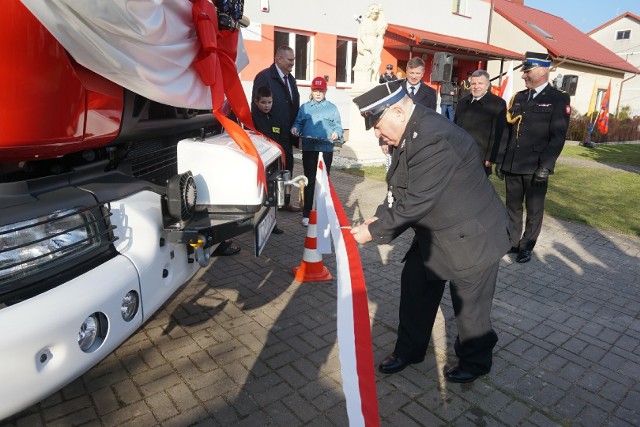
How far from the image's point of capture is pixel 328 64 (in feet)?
45.3

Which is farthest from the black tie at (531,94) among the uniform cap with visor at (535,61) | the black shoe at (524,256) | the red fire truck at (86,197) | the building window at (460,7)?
the building window at (460,7)

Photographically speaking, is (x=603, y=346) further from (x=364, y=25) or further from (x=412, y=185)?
(x=364, y=25)

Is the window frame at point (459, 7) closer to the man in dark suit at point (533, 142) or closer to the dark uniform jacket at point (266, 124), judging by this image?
the man in dark suit at point (533, 142)

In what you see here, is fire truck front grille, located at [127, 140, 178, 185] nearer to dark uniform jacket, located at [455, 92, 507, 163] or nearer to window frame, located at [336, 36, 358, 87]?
dark uniform jacket, located at [455, 92, 507, 163]

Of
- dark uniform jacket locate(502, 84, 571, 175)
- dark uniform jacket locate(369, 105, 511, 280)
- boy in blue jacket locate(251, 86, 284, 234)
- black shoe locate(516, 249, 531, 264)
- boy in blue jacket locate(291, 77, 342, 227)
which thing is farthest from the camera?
boy in blue jacket locate(291, 77, 342, 227)

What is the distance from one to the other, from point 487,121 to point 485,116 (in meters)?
0.07

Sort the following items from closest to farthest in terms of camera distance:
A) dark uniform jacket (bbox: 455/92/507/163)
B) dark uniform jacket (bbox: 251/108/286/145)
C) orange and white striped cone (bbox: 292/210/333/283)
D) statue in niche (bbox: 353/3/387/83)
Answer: orange and white striped cone (bbox: 292/210/333/283), dark uniform jacket (bbox: 251/108/286/145), dark uniform jacket (bbox: 455/92/507/163), statue in niche (bbox: 353/3/387/83)

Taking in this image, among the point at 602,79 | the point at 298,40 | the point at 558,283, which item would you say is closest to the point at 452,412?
the point at 558,283

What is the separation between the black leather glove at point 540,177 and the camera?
4.75 metres

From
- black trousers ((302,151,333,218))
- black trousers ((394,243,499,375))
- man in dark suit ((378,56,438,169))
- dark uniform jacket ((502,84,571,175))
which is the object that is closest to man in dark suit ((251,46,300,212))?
black trousers ((302,151,333,218))

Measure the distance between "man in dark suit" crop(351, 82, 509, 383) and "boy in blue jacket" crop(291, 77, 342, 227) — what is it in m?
3.05

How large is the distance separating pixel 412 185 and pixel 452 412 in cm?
128

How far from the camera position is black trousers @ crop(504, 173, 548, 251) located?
4.91 m

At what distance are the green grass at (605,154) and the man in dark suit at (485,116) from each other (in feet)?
34.2
